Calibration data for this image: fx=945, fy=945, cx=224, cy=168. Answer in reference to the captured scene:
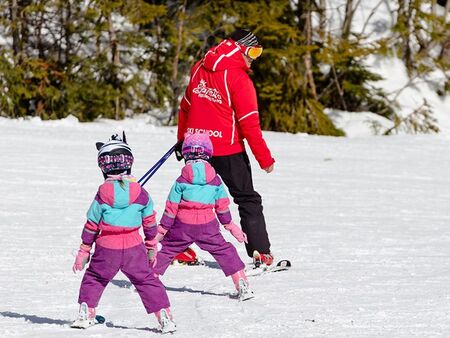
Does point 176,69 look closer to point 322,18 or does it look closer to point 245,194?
point 322,18

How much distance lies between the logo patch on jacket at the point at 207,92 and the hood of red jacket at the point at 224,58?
0.42 feet

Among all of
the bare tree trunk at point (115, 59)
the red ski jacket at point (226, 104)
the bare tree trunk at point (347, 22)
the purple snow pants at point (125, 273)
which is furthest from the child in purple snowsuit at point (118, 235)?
the bare tree trunk at point (347, 22)

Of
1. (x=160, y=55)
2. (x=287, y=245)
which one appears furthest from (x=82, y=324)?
(x=160, y=55)

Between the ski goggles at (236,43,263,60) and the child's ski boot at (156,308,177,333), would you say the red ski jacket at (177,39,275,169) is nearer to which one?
the ski goggles at (236,43,263,60)

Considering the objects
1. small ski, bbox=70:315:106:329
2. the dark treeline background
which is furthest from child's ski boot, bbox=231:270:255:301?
the dark treeline background

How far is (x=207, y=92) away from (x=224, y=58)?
0.83 ft

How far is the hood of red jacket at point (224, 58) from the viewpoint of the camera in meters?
6.09

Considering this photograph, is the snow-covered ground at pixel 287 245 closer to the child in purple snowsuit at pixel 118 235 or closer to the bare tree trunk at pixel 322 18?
the child in purple snowsuit at pixel 118 235

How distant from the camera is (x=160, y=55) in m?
18.3

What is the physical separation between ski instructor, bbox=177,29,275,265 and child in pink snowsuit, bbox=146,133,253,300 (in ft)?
2.20

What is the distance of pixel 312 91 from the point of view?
18.1 m

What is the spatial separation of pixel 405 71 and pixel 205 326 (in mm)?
16192

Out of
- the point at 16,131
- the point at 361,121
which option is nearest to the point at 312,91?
the point at 361,121

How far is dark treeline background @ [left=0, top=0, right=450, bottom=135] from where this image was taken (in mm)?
17172
